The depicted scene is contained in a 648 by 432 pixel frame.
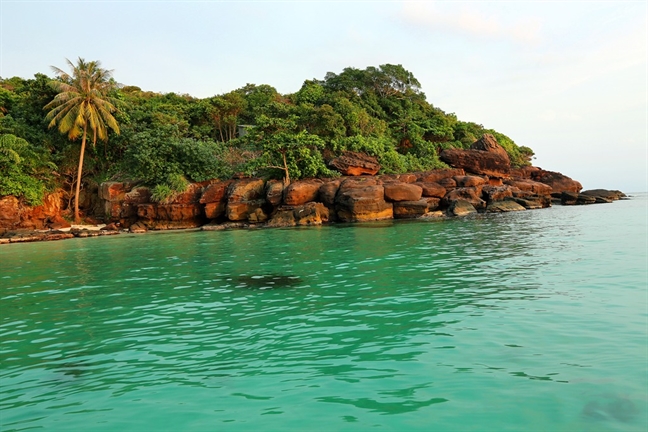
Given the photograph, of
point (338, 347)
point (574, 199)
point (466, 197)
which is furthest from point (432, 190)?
point (338, 347)

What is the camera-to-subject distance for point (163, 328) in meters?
6.58

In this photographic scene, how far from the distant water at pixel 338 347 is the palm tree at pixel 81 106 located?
2080cm

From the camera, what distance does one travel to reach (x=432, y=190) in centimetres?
3006

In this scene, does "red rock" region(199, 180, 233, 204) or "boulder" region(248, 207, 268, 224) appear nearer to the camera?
"boulder" region(248, 207, 268, 224)

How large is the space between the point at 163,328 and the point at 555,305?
228 inches

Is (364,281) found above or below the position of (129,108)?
below

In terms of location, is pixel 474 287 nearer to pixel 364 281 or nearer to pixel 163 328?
pixel 364 281

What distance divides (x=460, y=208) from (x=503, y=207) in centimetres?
370

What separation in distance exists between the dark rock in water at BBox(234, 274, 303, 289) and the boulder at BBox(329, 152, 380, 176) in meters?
21.7

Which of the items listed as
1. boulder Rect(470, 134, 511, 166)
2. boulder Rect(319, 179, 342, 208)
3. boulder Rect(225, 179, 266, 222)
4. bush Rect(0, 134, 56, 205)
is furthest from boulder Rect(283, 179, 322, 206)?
boulder Rect(470, 134, 511, 166)

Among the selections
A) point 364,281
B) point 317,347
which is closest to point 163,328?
point 317,347

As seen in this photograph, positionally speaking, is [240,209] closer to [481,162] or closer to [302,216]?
[302,216]

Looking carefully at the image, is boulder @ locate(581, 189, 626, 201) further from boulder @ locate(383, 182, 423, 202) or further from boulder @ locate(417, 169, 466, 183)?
boulder @ locate(383, 182, 423, 202)

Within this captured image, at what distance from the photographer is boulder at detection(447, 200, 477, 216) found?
1088 inches
